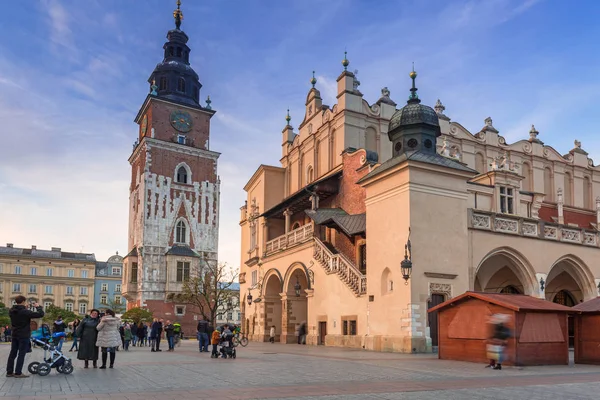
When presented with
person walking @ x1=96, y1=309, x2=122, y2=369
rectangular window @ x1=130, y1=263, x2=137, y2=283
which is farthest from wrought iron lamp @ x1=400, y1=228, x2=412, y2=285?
rectangular window @ x1=130, y1=263, x2=137, y2=283

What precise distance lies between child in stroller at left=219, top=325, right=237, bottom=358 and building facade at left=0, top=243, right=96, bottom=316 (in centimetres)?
8886

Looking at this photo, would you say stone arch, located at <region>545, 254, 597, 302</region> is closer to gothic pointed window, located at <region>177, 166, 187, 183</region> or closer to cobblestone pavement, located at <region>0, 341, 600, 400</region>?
cobblestone pavement, located at <region>0, 341, 600, 400</region>

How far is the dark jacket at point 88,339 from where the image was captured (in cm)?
1519

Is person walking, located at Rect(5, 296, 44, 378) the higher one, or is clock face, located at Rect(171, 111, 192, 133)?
clock face, located at Rect(171, 111, 192, 133)

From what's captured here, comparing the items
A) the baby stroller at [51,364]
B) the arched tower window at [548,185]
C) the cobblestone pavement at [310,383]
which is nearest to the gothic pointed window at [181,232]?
the arched tower window at [548,185]

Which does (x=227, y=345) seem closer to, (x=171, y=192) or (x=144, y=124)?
(x=171, y=192)

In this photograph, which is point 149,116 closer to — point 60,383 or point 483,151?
point 483,151

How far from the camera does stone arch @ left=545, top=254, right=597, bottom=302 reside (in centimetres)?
2997

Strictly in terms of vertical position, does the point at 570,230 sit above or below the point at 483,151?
below

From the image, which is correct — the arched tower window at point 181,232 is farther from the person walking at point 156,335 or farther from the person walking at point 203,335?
the person walking at point 203,335

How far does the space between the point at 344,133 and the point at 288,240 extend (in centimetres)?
747

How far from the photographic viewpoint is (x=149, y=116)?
6756cm

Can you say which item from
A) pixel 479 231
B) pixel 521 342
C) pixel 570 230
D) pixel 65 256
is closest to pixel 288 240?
pixel 479 231

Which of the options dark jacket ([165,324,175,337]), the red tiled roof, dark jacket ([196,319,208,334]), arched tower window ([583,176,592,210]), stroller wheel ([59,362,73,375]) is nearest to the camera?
stroller wheel ([59,362,73,375])
